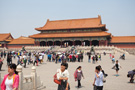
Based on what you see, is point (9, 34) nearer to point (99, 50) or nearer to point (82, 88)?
point (99, 50)

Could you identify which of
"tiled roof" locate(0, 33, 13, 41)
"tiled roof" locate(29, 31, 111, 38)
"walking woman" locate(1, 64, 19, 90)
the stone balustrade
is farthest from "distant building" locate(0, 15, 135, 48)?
"walking woman" locate(1, 64, 19, 90)

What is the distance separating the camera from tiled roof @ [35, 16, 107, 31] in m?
54.2

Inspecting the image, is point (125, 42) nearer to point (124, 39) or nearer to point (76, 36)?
point (124, 39)

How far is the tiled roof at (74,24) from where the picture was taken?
54228mm

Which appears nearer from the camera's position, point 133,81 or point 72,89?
point 72,89

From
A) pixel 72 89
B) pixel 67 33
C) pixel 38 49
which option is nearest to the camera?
pixel 72 89

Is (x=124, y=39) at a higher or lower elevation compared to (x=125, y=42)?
higher

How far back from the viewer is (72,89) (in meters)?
9.12

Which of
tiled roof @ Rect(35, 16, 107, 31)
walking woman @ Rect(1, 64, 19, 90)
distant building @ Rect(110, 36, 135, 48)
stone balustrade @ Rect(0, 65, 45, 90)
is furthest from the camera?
tiled roof @ Rect(35, 16, 107, 31)

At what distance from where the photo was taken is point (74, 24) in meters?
57.8

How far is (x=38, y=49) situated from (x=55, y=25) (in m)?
15.4

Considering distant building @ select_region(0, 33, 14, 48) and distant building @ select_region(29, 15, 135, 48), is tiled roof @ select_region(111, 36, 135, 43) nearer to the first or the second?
distant building @ select_region(29, 15, 135, 48)

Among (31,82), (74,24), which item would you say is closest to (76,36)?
(74,24)

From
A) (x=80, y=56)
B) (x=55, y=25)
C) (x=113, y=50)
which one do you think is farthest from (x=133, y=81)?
(x=55, y=25)
